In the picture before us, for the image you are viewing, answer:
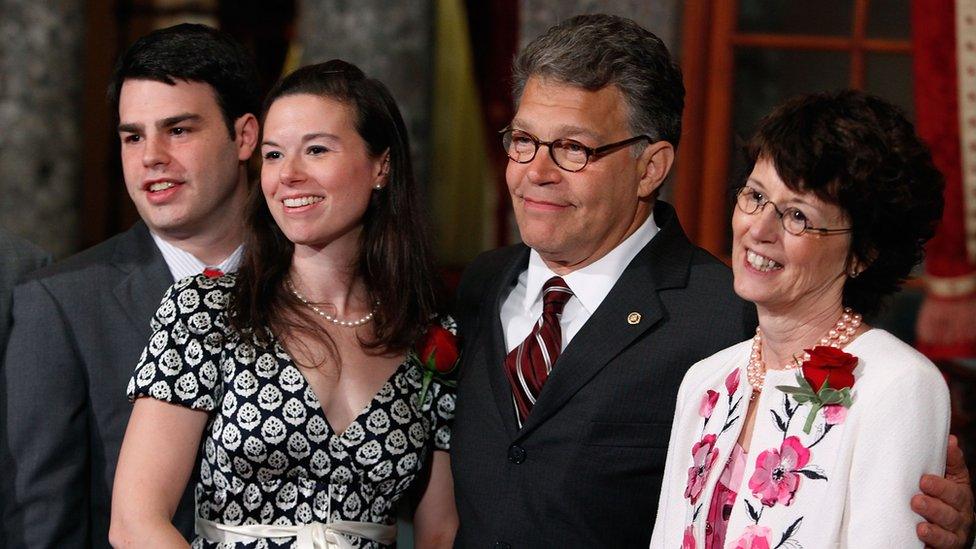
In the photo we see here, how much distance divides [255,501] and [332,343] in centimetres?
34

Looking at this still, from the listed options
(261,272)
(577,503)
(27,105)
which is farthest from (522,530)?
(27,105)

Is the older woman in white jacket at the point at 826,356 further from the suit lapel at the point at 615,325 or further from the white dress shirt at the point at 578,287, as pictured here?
the white dress shirt at the point at 578,287

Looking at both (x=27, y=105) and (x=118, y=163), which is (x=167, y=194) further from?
(x=118, y=163)

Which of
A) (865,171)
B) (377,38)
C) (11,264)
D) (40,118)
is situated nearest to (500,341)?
(865,171)

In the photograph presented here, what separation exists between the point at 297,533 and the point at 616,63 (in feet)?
3.57

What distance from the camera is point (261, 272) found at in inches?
99.2

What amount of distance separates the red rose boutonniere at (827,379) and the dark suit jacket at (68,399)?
1308mm

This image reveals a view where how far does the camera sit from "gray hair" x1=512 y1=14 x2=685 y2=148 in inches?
96.0

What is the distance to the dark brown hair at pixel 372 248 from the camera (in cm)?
249

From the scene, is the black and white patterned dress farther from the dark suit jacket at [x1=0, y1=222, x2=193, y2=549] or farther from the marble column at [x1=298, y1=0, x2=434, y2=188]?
the marble column at [x1=298, y1=0, x2=434, y2=188]

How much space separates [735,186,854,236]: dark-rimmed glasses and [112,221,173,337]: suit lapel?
4.31ft

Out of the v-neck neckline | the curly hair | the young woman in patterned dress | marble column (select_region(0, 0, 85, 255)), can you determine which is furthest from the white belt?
marble column (select_region(0, 0, 85, 255))

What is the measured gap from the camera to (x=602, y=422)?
2352mm

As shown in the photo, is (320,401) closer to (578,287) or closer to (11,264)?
(578,287)
